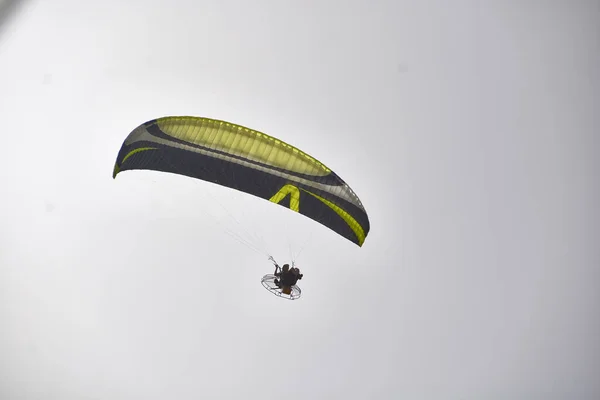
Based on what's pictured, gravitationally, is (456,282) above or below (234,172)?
above

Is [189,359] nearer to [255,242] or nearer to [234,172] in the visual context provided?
[255,242]

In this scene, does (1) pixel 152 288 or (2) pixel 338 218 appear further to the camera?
(1) pixel 152 288
